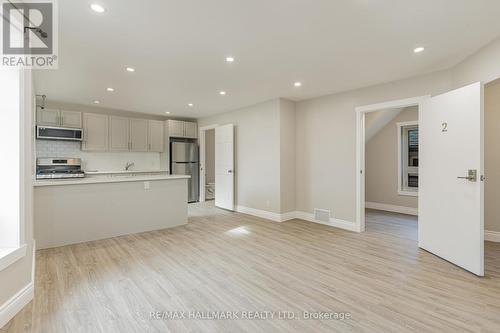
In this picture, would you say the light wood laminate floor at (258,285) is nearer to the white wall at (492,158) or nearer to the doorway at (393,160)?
the white wall at (492,158)

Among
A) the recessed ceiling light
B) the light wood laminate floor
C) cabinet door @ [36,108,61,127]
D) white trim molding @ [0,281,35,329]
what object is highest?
the recessed ceiling light

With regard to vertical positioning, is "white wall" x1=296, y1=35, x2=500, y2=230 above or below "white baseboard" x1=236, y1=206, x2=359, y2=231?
above

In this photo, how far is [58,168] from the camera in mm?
5113

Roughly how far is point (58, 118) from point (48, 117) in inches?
6.3

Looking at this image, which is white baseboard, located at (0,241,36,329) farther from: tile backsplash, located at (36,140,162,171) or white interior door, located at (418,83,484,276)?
white interior door, located at (418,83,484,276)

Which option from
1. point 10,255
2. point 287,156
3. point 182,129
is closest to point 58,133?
point 182,129

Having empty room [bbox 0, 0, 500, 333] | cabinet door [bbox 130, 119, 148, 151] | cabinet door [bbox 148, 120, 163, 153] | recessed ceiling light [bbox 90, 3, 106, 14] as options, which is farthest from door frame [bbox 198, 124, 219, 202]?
recessed ceiling light [bbox 90, 3, 106, 14]

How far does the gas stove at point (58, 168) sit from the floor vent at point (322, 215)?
5000 millimetres

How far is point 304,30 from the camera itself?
2260 mm

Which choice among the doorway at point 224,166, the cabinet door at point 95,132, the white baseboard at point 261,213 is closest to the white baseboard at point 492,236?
the white baseboard at point 261,213

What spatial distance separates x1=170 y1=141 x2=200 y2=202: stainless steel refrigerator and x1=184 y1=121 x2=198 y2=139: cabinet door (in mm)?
230

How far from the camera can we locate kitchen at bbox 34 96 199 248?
3.33m

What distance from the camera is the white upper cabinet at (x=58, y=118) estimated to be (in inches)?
190

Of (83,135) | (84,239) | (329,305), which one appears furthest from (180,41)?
(83,135)
